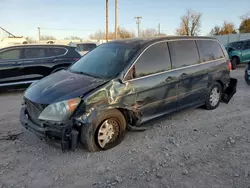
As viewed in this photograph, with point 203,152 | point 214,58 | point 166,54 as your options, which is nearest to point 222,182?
point 203,152

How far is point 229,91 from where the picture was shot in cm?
609

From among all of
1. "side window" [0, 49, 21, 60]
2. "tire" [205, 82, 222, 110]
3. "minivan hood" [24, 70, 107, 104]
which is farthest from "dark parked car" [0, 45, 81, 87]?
"tire" [205, 82, 222, 110]

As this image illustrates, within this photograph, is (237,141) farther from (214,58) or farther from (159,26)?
(159,26)

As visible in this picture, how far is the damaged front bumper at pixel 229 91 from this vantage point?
19.6 feet

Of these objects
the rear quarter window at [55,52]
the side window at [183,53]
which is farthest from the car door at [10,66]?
the side window at [183,53]

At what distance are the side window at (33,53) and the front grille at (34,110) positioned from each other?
465 centimetres

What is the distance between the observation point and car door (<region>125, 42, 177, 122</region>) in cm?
385

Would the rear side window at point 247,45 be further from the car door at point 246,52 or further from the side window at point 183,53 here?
the side window at point 183,53

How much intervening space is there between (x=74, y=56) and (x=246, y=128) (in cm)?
621

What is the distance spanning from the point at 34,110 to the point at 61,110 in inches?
23.5

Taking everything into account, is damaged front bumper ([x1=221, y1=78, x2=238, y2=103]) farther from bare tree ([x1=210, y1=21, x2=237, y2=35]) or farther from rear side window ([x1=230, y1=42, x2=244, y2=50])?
bare tree ([x1=210, y1=21, x2=237, y2=35])

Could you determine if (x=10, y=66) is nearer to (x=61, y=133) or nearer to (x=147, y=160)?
(x=61, y=133)

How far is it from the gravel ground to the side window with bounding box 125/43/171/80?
1153mm

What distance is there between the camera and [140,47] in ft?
13.4
